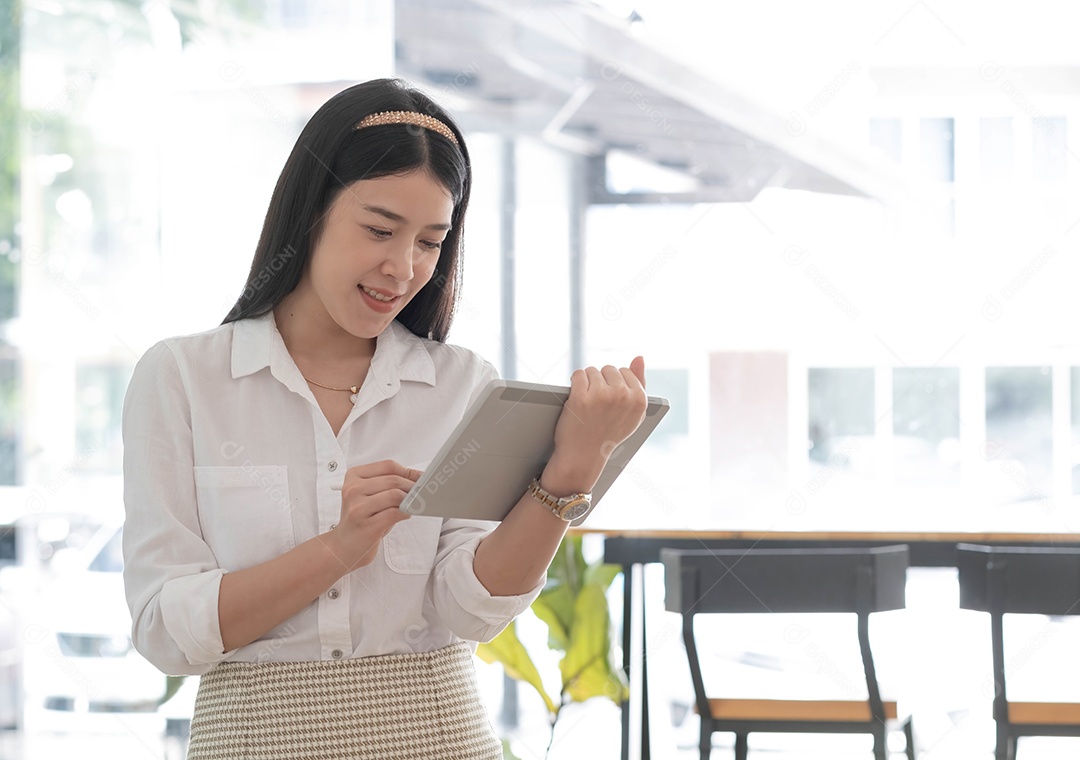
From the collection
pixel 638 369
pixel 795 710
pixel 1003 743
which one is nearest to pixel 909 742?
pixel 1003 743

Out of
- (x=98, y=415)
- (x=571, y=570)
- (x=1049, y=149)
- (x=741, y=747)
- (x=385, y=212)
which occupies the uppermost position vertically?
(x=1049, y=149)

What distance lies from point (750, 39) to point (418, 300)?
79.6 inches

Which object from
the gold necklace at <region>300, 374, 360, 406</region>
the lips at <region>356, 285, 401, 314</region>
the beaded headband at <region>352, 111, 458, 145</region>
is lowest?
the gold necklace at <region>300, 374, 360, 406</region>

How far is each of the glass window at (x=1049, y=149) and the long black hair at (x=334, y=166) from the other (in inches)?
89.0

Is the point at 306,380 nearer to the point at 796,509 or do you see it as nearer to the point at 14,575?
the point at 796,509

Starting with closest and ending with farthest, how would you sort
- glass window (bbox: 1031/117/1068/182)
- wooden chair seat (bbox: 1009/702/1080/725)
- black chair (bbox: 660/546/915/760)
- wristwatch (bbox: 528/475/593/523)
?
wristwatch (bbox: 528/475/593/523) → black chair (bbox: 660/546/915/760) → wooden chair seat (bbox: 1009/702/1080/725) → glass window (bbox: 1031/117/1068/182)

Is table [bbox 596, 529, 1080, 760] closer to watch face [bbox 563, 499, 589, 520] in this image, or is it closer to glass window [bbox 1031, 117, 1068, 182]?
glass window [bbox 1031, 117, 1068, 182]

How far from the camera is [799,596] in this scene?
204cm

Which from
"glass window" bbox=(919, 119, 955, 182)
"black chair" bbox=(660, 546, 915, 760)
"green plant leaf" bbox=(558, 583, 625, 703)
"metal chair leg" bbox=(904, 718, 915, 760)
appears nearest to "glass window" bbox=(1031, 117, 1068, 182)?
"glass window" bbox=(919, 119, 955, 182)

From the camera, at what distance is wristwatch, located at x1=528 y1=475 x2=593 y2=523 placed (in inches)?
36.9

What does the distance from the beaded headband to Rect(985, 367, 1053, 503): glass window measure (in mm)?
2251

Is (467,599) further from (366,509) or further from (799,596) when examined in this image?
(799,596)

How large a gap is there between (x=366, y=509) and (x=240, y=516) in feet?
0.53

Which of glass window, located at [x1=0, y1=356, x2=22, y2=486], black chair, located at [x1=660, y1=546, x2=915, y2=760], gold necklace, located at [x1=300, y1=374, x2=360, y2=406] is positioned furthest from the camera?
glass window, located at [x1=0, y1=356, x2=22, y2=486]
